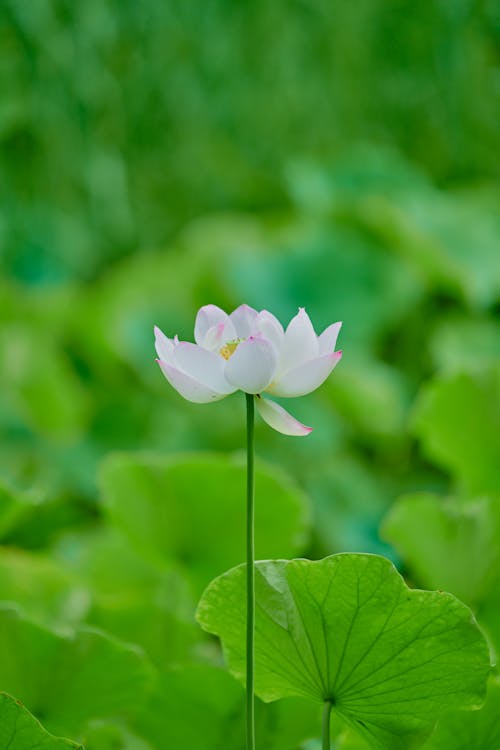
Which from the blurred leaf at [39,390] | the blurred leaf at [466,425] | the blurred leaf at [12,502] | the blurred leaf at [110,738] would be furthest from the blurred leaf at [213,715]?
the blurred leaf at [39,390]

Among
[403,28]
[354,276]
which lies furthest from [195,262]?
[403,28]

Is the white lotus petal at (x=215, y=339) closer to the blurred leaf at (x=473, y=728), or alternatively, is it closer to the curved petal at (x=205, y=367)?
the curved petal at (x=205, y=367)

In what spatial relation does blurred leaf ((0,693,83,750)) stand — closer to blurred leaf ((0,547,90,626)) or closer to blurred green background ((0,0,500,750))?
blurred leaf ((0,547,90,626))

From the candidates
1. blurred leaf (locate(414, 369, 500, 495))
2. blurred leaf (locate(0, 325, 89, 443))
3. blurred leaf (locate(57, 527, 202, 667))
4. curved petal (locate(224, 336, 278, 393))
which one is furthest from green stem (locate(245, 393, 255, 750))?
blurred leaf (locate(0, 325, 89, 443))

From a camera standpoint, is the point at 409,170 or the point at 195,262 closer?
the point at 195,262

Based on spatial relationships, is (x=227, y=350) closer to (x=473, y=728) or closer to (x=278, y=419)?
(x=278, y=419)

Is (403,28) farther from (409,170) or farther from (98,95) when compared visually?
(98,95)
